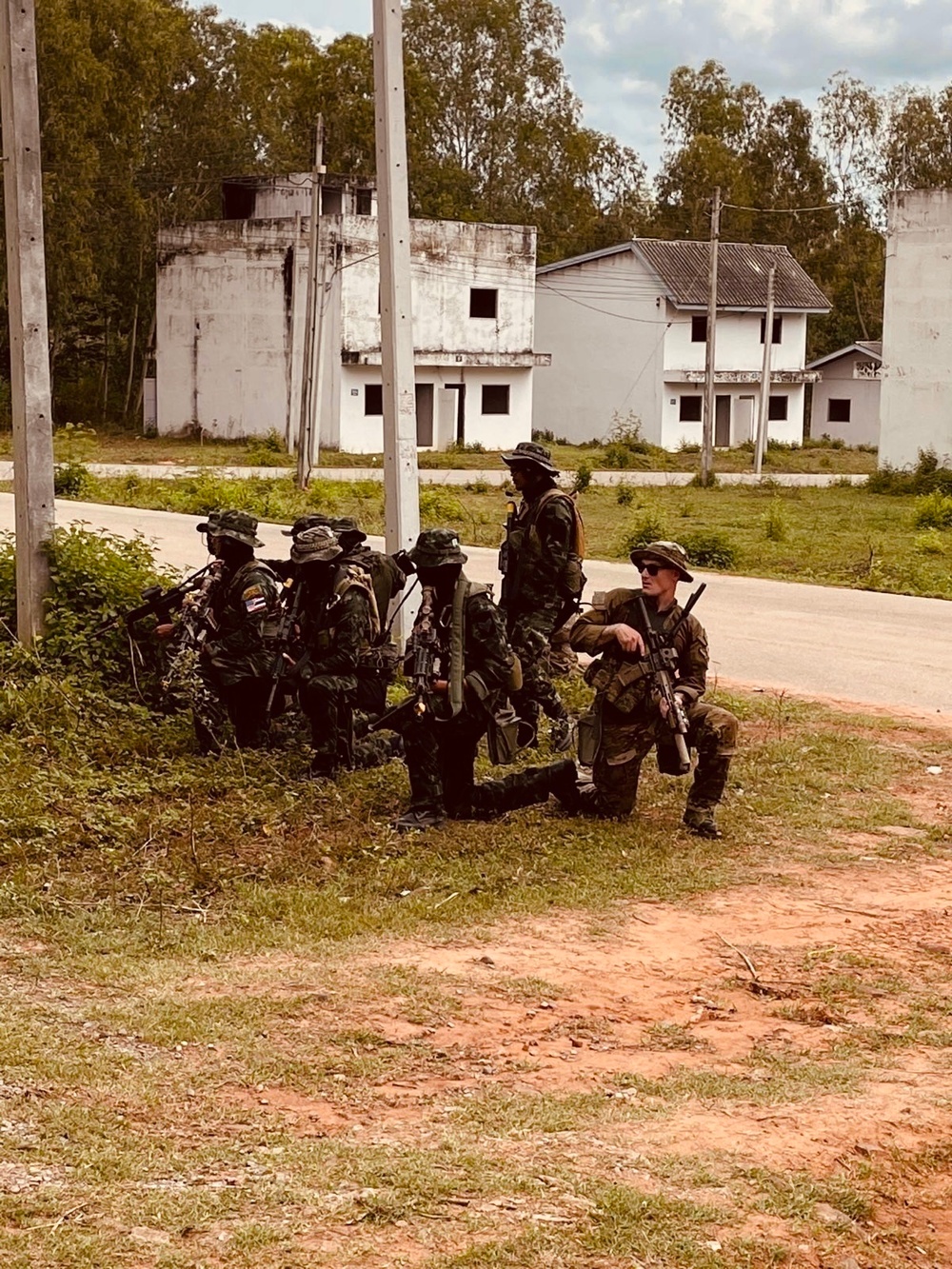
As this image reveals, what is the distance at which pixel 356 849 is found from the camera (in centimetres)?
804

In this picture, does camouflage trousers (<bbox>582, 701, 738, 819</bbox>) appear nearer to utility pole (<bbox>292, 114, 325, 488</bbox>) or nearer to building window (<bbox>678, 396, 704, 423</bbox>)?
utility pole (<bbox>292, 114, 325, 488</bbox>)

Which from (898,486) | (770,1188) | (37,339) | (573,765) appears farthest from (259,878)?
(898,486)

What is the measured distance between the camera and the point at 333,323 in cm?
4091

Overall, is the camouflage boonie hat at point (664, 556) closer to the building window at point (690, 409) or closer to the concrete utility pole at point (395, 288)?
the concrete utility pole at point (395, 288)

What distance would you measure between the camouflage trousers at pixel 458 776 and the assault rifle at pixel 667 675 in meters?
0.76

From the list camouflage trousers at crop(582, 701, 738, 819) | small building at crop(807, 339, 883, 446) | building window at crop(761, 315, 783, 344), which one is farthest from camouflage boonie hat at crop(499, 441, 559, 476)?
small building at crop(807, 339, 883, 446)

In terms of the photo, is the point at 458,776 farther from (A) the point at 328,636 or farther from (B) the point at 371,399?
(B) the point at 371,399

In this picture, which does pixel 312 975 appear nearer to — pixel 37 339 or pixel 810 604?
pixel 37 339

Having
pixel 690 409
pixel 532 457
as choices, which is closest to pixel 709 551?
pixel 532 457

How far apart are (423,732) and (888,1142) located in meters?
3.93

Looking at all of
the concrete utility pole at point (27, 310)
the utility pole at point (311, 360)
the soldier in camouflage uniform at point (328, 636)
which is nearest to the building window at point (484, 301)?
the utility pole at point (311, 360)

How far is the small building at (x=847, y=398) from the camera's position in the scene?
5719 centimetres

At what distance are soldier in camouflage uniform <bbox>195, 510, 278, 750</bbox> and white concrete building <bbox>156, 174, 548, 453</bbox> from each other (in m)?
30.2

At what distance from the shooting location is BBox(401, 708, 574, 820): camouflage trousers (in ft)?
27.7
